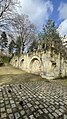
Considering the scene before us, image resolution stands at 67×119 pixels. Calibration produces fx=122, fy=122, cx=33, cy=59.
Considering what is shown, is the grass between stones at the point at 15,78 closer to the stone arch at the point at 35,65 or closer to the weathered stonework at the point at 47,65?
the weathered stonework at the point at 47,65

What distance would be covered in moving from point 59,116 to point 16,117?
155 cm

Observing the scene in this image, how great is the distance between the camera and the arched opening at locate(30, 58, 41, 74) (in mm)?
17188

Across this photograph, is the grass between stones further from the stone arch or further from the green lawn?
the stone arch

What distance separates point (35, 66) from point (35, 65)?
18cm

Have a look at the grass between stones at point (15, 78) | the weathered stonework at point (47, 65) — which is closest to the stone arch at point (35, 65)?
the weathered stonework at point (47, 65)

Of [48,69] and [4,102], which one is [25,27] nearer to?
[48,69]

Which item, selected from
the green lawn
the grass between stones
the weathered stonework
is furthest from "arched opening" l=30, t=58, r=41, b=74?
the green lawn

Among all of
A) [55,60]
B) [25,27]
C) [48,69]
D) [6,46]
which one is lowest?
[48,69]

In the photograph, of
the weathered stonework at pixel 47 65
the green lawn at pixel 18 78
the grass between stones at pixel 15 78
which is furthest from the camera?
the weathered stonework at pixel 47 65

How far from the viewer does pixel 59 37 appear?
29.5m

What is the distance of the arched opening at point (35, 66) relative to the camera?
56.4 feet

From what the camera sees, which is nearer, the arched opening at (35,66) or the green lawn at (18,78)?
the green lawn at (18,78)

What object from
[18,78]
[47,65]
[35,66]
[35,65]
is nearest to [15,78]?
[18,78]

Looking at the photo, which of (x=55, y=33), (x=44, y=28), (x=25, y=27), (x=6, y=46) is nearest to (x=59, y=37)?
(x=55, y=33)
